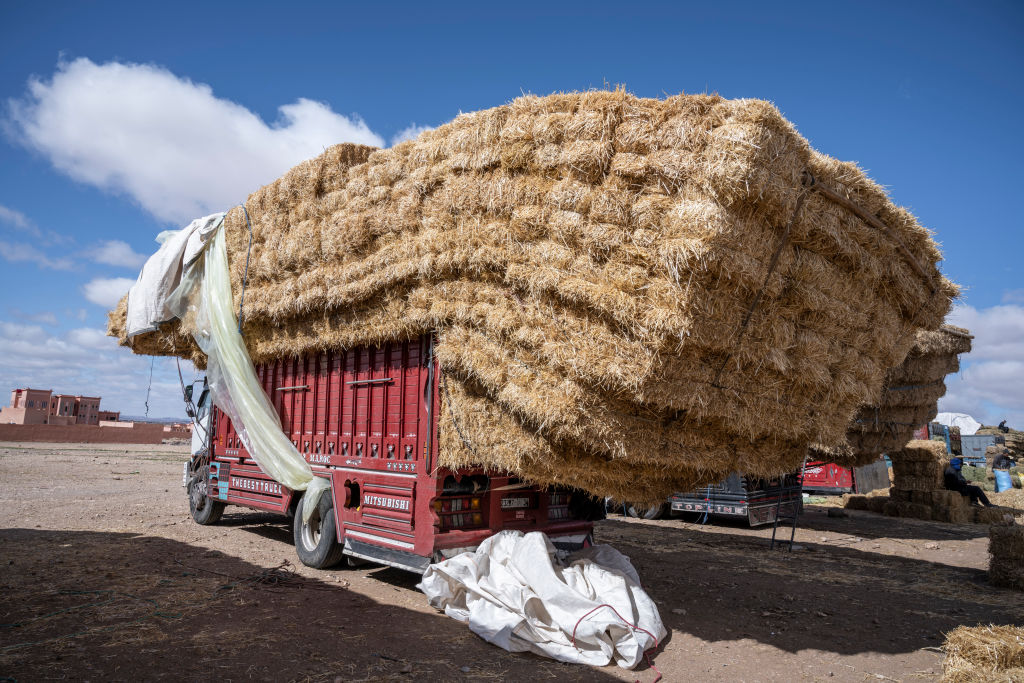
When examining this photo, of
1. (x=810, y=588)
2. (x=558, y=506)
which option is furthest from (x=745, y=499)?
(x=558, y=506)

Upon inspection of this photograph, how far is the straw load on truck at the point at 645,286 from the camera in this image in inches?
215

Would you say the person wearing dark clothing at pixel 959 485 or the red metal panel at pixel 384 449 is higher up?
the red metal panel at pixel 384 449

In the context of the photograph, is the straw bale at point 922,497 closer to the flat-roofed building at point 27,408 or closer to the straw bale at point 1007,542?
the straw bale at point 1007,542

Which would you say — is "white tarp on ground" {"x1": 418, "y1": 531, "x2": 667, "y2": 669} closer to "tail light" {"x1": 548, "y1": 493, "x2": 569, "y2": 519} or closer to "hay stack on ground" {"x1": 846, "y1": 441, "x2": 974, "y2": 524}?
"tail light" {"x1": 548, "y1": 493, "x2": 569, "y2": 519}

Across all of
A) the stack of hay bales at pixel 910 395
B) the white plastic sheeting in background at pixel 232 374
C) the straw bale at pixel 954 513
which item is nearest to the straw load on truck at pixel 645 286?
the white plastic sheeting in background at pixel 232 374

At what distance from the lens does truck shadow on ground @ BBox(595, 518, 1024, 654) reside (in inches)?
269

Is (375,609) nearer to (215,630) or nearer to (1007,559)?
(215,630)

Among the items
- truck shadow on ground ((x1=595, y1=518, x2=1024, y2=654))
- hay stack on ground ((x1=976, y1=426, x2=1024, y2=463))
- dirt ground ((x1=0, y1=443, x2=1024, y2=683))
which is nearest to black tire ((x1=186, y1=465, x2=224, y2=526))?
dirt ground ((x1=0, y1=443, x2=1024, y2=683))

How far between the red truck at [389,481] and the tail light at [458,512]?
0.5 inches

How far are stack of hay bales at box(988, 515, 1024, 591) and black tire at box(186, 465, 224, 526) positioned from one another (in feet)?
44.3

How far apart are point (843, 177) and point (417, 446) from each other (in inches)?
214

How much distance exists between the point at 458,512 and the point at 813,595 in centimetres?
526

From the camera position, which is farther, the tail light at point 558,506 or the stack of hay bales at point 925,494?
the stack of hay bales at point 925,494

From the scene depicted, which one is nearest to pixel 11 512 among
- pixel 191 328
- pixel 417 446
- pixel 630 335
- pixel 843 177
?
pixel 191 328
